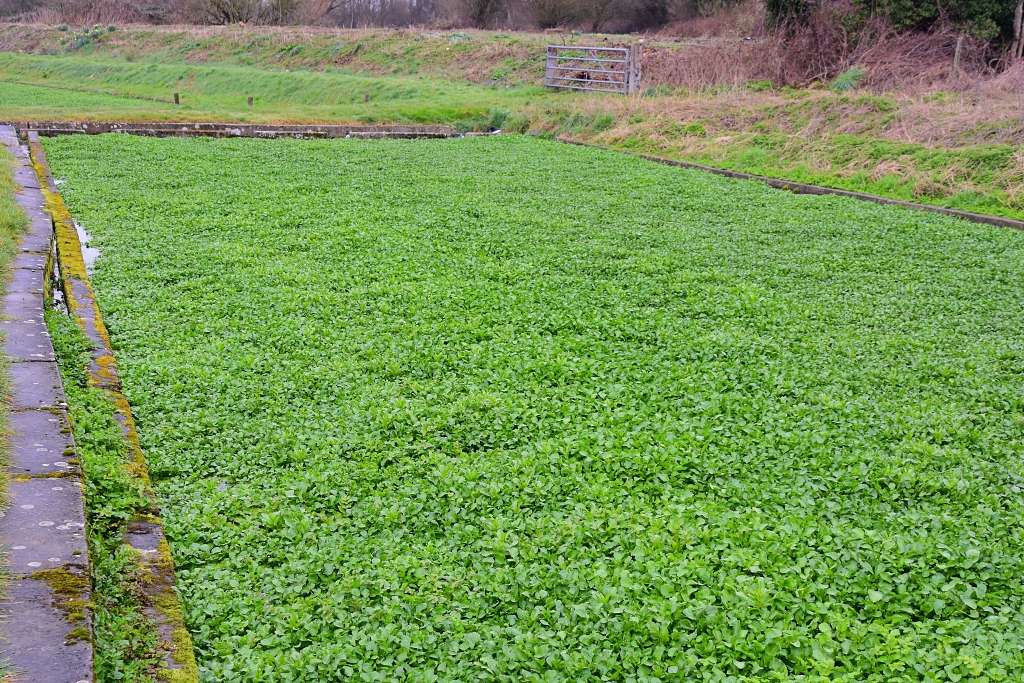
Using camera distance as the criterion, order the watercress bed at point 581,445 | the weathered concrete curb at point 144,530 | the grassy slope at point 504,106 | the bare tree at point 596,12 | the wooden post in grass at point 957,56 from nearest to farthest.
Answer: the weathered concrete curb at point 144,530, the watercress bed at point 581,445, the grassy slope at point 504,106, the wooden post in grass at point 957,56, the bare tree at point 596,12

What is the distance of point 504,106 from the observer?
890 inches

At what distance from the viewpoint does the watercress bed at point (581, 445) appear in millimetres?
3297

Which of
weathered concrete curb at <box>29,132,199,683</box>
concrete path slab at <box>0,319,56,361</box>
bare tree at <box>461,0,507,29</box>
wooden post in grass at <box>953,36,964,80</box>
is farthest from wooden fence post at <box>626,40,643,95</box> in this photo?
bare tree at <box>461,0,507,29</box>

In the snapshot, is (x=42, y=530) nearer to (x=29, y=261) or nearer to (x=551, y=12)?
(x=29, y=261)

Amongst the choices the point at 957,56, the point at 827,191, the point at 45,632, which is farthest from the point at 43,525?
the point at 957,56

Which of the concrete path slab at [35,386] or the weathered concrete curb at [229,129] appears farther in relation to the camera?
the weathered concrete curb at [229,129]

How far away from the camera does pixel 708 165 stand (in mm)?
14688

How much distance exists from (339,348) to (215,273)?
2462mm

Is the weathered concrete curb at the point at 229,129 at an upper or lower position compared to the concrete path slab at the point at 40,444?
upper

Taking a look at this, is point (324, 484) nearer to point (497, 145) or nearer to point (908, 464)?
point (908, 464)

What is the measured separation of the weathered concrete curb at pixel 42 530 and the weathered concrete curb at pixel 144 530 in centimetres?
31

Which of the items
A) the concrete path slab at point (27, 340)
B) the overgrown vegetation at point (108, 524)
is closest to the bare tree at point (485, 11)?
the concrete path slab at point (27, 340)

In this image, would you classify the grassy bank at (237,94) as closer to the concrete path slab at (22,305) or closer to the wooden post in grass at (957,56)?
the wooden post in grass at (957,56)

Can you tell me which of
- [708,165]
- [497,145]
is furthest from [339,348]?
[497,145]
